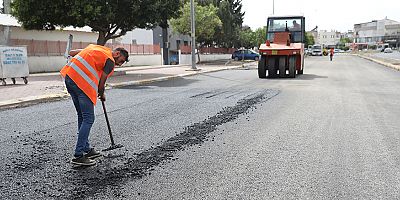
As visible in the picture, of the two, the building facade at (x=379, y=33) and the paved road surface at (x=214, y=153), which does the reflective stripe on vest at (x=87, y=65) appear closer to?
the paved road surface at (x=214, y=153)

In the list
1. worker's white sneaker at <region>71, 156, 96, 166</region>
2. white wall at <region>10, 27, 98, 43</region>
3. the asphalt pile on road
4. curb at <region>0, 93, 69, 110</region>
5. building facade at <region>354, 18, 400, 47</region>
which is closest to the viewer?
the asphalt pile on road

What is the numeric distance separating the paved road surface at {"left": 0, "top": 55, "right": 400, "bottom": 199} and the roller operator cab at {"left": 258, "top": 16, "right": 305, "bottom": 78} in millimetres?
8064

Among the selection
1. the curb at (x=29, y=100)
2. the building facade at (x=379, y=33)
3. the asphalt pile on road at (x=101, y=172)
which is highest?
the building facade at (x=379, y=33)

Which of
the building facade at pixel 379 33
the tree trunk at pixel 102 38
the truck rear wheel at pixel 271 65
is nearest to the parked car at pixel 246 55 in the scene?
the tree trunk at pixel 102 38

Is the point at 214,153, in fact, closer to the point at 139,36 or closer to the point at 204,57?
the point at 139,36

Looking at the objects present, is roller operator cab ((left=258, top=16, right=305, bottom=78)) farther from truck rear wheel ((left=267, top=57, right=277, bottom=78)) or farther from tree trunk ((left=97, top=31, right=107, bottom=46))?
tree trunk ((left=97, top=31, right=107, bottom=46))

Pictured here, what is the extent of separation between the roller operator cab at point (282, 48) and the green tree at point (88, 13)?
557cm

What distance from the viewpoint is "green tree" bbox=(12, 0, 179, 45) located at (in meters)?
17.3

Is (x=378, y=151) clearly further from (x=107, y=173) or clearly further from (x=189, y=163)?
(x=107, y=173)

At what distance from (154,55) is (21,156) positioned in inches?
1287

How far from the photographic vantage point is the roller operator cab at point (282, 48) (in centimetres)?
1727

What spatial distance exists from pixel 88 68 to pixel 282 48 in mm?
13540

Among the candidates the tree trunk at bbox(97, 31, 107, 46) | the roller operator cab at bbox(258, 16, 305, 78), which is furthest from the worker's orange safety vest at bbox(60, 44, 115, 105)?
the tree trunk at bbox(97, 31, 107, 46)

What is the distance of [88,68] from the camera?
4.69 m
